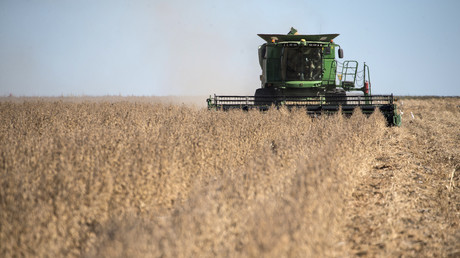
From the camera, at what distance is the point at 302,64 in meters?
13.7

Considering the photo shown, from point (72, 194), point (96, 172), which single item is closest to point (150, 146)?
point (96, 172)

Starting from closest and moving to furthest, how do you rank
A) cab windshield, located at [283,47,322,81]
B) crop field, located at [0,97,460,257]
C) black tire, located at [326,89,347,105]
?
crop field, located at [0,97,460,257] < black tire, located at [326,89,347,105] < cab windshield, located at [283,47,322,81]

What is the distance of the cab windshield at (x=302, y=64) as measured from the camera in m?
13.5

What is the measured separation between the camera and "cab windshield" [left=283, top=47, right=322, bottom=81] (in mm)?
13539

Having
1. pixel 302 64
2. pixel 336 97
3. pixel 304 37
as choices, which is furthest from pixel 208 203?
pixel 304 37

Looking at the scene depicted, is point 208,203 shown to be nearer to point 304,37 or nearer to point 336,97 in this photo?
point 336,97

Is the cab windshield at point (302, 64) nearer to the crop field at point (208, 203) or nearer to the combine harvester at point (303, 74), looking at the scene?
the combine harvester at point (303, 74)

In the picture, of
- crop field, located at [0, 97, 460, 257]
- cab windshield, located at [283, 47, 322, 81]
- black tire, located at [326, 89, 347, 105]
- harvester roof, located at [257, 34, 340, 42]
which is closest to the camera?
crop field, located at [0, 97, 460, 257]

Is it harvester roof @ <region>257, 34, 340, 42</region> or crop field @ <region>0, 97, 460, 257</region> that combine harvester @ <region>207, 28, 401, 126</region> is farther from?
crop field @ <region>0, 97, 460, 257</region>

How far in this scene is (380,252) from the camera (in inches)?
152

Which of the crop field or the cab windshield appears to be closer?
the crop field

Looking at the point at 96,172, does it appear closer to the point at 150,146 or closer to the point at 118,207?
the point at 118,207

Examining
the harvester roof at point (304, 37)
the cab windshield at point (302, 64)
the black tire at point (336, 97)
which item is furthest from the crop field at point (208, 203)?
the harvester roof at point (304, 37)

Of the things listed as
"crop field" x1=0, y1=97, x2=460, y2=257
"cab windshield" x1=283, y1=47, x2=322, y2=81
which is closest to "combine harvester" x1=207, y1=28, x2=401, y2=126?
"cab windshield" x1=283, y1=47, x2=322, y2=81
